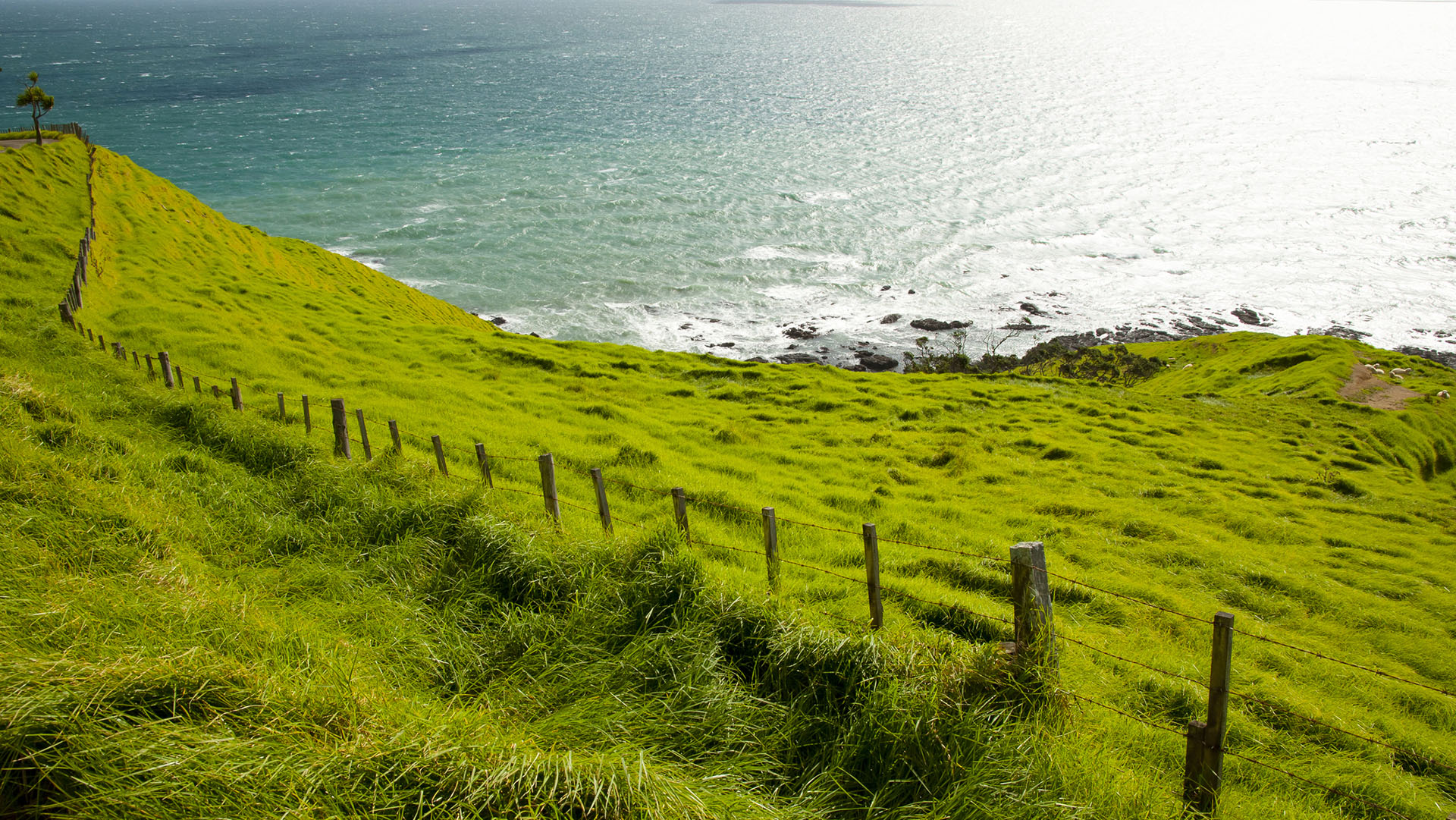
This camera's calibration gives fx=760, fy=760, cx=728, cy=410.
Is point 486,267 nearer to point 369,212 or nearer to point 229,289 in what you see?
point 369,212

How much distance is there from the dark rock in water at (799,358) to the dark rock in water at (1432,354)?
33.1 m

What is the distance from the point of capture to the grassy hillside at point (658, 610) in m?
5.47

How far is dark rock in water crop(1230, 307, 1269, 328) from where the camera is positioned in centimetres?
4997

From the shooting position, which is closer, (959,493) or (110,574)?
(110,574)

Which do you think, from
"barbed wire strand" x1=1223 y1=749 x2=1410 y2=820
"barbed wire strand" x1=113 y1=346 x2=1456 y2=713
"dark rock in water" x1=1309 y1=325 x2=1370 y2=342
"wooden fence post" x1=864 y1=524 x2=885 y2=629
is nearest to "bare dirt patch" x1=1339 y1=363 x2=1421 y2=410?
"dark rock in water" x1=1309 y1=325 x2=1370 y2=342

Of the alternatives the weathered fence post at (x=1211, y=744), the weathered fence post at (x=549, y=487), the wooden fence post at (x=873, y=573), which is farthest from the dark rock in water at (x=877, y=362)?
the weathered fence post at (x=1211, y=744)

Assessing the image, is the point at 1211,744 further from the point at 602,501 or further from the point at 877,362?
the point at 877,362

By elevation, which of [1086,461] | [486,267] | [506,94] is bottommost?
[1086,461]

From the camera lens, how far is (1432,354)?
44.0m

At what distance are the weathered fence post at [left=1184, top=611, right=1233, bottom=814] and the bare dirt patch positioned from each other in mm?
31777

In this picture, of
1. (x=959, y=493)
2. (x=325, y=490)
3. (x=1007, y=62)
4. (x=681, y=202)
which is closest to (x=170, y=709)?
(x=325, y=490)

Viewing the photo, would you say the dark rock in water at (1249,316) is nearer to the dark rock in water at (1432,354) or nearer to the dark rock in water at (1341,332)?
the dark rock in water at (1341,332)

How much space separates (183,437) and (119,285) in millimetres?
23516

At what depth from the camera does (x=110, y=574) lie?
7.74m
